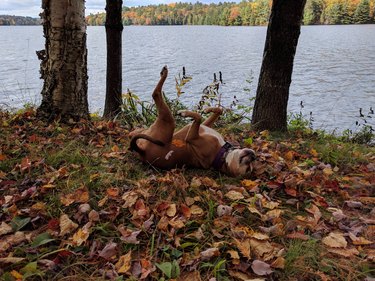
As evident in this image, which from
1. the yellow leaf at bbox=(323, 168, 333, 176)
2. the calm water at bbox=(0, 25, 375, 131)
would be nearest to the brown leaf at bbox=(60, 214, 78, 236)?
the yellow leaf at bbox=(323, 168, 333, 176)

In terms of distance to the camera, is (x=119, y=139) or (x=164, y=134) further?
(x=119, y=139)

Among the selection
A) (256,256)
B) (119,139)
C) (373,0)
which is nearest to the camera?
(256,256)

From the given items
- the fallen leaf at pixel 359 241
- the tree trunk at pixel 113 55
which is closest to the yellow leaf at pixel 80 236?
the fallen leaf at pixel 359 241

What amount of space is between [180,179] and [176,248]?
0.96 meters

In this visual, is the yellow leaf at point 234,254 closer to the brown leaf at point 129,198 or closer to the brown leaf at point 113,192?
the brown leaf at point 129,198

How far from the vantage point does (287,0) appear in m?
5.03

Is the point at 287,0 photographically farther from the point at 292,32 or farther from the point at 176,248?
the point at 176,248

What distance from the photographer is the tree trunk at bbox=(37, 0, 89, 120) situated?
4.53 metres

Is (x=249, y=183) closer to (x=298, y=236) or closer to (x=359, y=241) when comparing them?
(x=298, y=236)

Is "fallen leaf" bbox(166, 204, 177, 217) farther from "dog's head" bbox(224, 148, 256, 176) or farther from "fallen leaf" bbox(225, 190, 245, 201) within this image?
"dog's head" bbox(224, 148, 256, 176)

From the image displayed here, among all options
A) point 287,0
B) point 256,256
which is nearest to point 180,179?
point 256,256

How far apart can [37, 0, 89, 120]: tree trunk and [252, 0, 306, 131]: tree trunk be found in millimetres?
2748

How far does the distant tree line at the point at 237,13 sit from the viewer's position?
50844mm

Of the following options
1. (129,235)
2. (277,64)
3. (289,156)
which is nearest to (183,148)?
(129,235)
